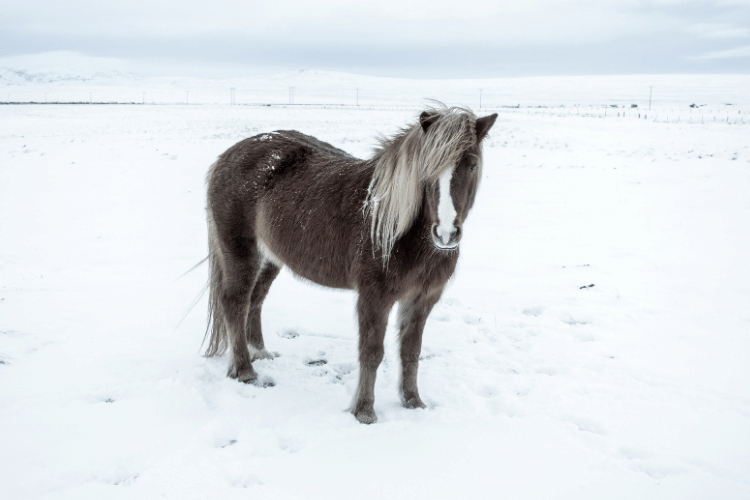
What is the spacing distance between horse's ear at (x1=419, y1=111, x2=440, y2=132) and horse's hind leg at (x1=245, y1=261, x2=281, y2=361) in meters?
2.09

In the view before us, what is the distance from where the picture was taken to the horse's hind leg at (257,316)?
4.41m

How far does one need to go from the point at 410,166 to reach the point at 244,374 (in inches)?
87.0

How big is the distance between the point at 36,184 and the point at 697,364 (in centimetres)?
1355

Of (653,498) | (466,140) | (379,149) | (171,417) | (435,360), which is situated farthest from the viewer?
(435,360)

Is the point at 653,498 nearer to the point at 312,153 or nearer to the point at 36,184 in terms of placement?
the point at 312,153

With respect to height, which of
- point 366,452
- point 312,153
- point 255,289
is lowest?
point 366,452

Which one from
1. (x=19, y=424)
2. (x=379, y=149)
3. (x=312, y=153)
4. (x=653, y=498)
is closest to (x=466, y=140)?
(x=379, y=149)

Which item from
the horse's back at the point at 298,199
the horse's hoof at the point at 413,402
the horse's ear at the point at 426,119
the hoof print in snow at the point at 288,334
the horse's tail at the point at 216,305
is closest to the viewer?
the horse's ear at the point at 426,119

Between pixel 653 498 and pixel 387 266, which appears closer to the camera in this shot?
pixel 653 498

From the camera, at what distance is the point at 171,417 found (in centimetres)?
334

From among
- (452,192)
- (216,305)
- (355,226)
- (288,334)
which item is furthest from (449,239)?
(288,334)

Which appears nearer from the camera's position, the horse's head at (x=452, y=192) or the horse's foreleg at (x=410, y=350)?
the horse's head at (x=452, y=192)

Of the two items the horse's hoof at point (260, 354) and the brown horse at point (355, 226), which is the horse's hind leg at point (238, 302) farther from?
the horse's hoof at point (260, 354)

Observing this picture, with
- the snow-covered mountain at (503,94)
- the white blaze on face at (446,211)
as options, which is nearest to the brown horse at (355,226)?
the white blaze on face at (446,211)
